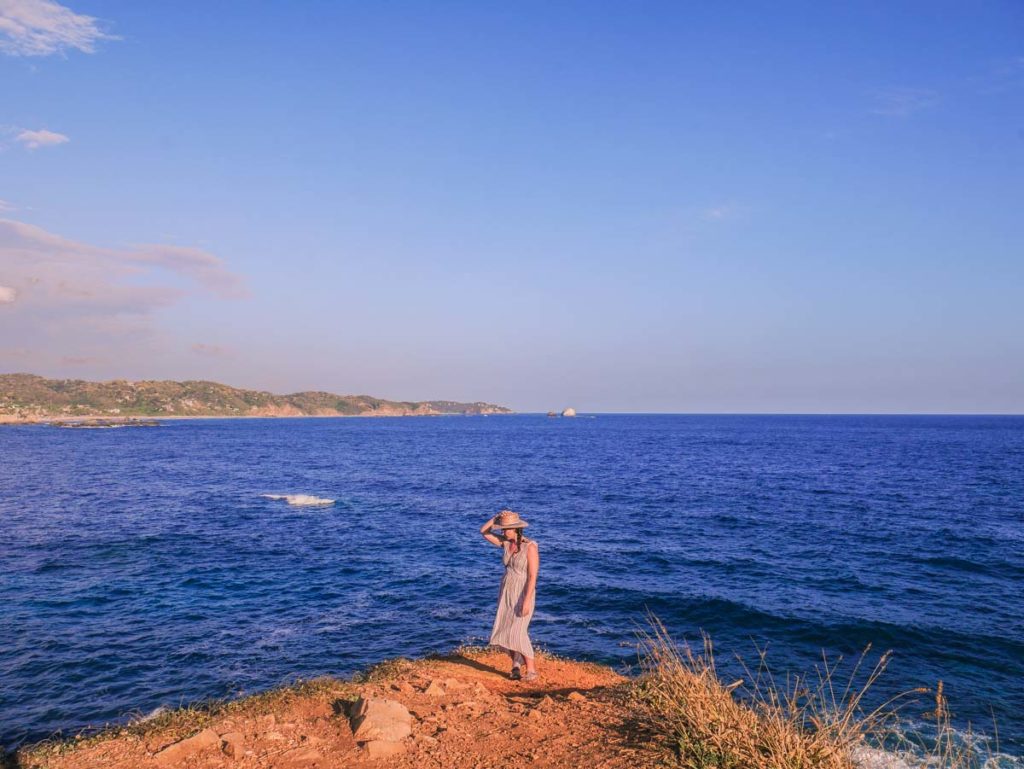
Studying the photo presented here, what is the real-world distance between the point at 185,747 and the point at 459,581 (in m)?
14.3

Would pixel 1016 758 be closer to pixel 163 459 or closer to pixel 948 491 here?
pixel 948 491

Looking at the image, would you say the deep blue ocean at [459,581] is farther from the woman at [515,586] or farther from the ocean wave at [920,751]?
the woman at [515,586]

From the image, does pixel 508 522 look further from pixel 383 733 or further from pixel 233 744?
pixel 233 744

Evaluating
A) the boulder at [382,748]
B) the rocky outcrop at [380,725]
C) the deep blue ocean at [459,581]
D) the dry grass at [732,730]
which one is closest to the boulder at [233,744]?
the rocky outcrop at [380,725]

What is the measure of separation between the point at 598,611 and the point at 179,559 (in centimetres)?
1679

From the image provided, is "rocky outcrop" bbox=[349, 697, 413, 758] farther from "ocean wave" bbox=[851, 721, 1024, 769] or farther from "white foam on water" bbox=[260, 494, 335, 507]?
"white foam on water" bbox=[260, 494, 335, 507]

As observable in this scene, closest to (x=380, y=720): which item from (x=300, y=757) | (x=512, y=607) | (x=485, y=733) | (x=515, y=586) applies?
(x=300, y=757)

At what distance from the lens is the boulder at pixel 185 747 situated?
6.97 m

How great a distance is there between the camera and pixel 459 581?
21062 mm

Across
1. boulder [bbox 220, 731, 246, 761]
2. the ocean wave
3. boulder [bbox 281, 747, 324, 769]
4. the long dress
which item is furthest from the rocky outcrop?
the ocean wave

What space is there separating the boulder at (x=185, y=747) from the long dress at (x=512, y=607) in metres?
4.23

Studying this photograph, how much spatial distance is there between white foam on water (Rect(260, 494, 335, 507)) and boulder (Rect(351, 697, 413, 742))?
3108 centimetres

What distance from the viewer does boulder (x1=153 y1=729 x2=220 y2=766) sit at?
22.9 feet

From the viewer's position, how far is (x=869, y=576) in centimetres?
2188
